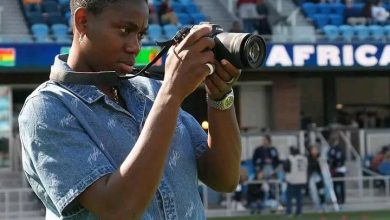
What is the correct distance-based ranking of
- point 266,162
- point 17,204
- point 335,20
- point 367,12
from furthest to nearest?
1. point 367,12
2. point 335,20
3. point 266,162
4. point 17,204

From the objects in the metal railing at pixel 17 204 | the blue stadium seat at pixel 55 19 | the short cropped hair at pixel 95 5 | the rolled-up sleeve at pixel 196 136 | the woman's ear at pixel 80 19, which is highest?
the short cropped hair at pixel 95 5

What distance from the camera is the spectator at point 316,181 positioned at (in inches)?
783

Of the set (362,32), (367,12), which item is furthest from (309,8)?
(362,32)

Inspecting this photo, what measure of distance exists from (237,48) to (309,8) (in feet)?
75.1

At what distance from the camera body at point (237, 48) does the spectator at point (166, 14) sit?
2076 centimetres

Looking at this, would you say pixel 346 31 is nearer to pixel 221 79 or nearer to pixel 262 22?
pixel 262 22

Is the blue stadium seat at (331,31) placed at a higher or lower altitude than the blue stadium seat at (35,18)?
lower

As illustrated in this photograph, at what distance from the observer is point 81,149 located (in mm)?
2793

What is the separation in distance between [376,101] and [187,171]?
24.3 metres

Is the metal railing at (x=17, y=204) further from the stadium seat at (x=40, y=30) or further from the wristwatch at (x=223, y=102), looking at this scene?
the wristwatch at (x=223, y=102)

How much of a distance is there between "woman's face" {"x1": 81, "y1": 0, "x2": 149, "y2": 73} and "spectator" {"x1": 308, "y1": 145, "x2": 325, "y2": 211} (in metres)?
17.1

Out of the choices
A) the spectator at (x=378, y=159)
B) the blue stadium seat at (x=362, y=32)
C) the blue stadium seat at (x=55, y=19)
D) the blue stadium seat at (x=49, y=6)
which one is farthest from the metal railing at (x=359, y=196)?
the blue stadium seat at (x=49, y=6)

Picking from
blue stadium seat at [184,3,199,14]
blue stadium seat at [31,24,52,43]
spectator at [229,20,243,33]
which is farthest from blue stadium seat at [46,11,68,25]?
spectator at [229,20,243,33]

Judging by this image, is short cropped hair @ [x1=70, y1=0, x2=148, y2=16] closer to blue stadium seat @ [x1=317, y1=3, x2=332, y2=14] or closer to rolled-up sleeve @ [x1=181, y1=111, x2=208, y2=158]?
rolled-up sleeve @ [x1=181, y1=111, x2=208, y2=158]
